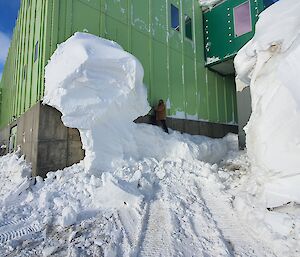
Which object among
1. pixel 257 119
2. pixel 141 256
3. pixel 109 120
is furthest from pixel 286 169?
pixel 109 120

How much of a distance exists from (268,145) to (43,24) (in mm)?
5957

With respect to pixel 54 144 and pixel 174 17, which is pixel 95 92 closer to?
pixel 54 144

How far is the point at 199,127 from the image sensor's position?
9438 mm

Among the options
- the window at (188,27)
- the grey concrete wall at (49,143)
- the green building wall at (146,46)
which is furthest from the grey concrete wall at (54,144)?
the window at (188,27)

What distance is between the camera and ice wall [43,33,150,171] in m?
4.78

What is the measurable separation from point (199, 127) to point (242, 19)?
483 cm

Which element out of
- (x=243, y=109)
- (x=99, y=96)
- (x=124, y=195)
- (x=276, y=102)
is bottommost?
(x=124, y=195)

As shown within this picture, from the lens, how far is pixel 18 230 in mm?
3146

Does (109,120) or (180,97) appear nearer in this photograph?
(109,120)

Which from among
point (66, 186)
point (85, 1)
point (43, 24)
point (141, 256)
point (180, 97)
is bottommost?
point (141, 256)

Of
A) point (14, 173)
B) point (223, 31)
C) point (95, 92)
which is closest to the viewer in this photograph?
point (95, 92)

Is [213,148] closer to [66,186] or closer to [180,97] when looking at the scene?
[180,97]

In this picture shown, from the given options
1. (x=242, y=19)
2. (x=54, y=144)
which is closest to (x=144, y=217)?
(x=54, y=144)

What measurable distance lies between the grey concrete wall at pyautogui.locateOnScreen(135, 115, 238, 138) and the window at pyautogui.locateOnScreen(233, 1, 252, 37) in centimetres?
393
